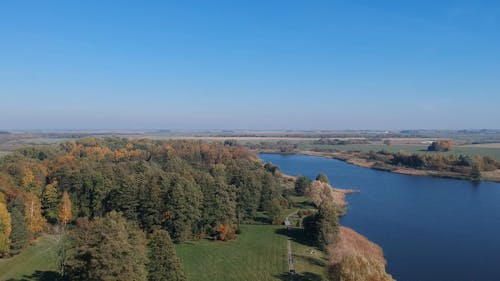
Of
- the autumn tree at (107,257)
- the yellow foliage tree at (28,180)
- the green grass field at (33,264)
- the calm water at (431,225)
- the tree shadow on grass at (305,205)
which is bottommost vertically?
the calm water at (431,225)

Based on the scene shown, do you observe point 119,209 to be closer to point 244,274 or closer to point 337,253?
point 244,274

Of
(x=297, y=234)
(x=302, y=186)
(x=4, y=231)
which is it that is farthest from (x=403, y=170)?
(x=4, y=231)

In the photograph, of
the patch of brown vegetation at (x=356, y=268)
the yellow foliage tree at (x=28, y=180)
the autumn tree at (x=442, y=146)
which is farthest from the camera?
the autumn tree at (x=442, y=146)

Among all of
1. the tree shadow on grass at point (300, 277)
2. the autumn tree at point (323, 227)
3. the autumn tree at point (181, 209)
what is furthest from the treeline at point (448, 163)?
the autumn tree at point (181, 209)

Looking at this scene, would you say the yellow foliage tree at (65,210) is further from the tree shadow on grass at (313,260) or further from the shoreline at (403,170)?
the shoreline at (403,170)

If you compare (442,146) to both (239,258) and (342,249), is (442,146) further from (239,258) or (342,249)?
(239,258)
